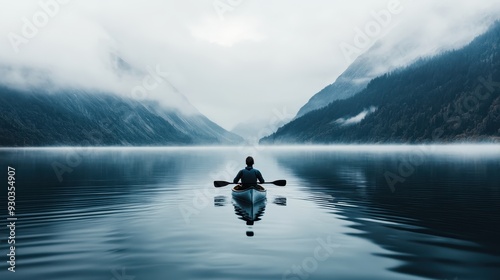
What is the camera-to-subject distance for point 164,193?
37.8 metres

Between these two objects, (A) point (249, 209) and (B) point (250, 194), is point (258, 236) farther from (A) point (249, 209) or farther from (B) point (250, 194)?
(B) point (250, 194)

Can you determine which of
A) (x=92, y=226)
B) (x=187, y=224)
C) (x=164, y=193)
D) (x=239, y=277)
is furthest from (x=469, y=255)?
(x=164, y=193)

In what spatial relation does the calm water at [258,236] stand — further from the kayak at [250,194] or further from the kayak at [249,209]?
the kayak at [250,194]

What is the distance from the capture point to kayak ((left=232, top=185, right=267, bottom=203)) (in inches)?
1169

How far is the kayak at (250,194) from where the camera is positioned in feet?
97.5

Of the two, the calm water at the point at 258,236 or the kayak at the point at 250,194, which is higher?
the kayak at the point at 250,194

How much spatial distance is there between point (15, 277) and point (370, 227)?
1610 centimetres

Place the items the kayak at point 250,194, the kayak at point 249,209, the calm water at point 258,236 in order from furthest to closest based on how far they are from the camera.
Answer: the kayak at point 250,194 → the kayak at point 249,209 → the calm water at point 258,236

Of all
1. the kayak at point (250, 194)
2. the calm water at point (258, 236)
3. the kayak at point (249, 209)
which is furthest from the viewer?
the kayak at point (250, 194)

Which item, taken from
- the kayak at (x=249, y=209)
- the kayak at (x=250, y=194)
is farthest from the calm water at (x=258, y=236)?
the kayak at (x=250, y=194)

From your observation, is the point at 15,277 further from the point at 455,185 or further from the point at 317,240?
the point at 455,185

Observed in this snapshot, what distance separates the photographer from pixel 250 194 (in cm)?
2970

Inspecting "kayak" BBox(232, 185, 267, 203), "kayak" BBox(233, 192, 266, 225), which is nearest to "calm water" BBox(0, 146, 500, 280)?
"kayak" BBox(233, 192, 266, 225)

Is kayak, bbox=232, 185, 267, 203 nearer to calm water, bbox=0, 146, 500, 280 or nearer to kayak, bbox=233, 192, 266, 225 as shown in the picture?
kayak, bbox=233, 192, 266, 225
